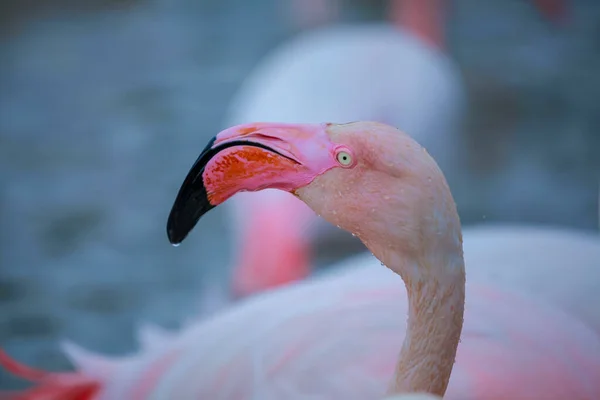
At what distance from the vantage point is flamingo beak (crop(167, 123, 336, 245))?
116 cm

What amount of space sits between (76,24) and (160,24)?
46cm

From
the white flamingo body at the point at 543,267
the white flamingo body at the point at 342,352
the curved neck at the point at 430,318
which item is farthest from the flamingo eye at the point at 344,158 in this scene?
the white flamingo body at the point at 543,267

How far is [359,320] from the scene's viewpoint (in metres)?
1.58

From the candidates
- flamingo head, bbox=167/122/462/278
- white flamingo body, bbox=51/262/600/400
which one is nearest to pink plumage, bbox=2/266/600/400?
white flamingo body, bbox=51/262/600/400

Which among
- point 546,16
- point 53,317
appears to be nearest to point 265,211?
point 53,317

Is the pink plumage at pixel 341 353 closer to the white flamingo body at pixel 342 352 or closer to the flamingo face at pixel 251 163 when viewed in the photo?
the white flamingo body at pixel 342 352

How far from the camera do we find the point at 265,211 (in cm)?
311

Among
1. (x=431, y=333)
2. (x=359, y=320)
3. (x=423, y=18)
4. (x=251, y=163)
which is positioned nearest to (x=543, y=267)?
(x=359, y=320)

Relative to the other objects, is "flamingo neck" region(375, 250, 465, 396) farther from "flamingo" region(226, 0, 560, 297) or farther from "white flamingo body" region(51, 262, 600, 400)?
"flamingo" region(226, 0, 560, 297)

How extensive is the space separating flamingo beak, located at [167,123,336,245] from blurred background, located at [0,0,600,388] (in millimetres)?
1474

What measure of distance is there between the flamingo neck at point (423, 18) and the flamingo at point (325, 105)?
48cm

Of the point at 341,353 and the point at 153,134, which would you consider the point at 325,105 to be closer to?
the point at 153,134

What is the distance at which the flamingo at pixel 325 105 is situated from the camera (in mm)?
3070

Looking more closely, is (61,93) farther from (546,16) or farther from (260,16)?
(546,16)
